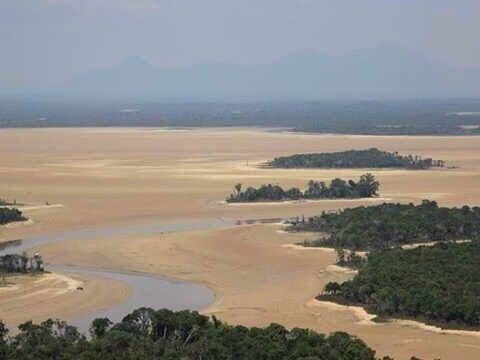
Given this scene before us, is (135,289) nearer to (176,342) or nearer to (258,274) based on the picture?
(258,274)

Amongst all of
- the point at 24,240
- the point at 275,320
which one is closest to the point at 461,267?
the point at 275,320

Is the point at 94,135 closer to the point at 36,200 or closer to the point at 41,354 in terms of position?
the point at 36,200

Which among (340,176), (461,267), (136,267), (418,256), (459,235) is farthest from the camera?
(340,176)

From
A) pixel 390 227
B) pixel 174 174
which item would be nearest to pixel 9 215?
pixel 390 227

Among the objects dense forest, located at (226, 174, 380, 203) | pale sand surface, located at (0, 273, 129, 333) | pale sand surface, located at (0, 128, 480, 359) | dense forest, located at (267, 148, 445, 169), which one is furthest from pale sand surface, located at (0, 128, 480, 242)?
pale sand surface, located at (0, 273, 129, 333)

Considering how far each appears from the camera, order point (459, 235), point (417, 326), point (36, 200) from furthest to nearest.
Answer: point (36, 200)
point (459, 235)
point (417, 326)

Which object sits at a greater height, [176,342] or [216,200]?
[216,200]

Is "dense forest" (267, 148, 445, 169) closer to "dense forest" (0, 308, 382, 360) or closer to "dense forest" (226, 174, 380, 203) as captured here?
"dense forest" (226, 174, 380, 203)
